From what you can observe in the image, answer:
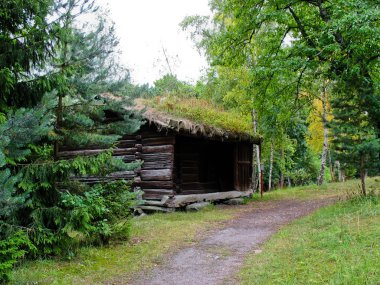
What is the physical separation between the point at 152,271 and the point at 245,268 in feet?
4.88

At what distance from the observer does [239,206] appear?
1369 centimetres

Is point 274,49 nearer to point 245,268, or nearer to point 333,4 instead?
point 333,4

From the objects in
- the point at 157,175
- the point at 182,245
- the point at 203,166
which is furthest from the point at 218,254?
the point at 203,166

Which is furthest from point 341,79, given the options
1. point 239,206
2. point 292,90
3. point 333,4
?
point 239,206

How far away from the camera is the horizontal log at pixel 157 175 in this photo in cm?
1203

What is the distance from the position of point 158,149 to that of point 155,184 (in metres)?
1.25

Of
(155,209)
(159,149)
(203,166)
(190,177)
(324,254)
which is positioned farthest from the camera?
(203,166)

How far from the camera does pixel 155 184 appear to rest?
40.5 feet

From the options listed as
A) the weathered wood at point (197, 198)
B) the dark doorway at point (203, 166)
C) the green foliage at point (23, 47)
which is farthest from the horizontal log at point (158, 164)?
the green foliage at point (23, 47)

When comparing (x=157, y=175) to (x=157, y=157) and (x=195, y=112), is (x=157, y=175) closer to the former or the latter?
(x=157, y=157)

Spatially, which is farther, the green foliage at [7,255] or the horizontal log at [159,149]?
the horizontal log at [159,149]

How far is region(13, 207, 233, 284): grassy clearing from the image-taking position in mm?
5052

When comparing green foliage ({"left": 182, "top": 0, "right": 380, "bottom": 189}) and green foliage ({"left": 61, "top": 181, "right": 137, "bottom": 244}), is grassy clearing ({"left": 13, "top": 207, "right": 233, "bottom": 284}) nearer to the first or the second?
green foliage ({"left": 61, "top": 181, "right": 137, "bottom": 244})

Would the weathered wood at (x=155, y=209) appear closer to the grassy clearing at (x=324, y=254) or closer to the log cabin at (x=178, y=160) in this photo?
the log cabin at (x=178, y=160)
